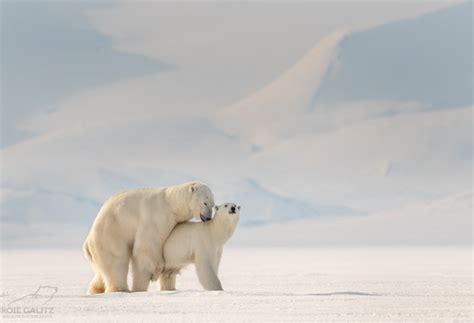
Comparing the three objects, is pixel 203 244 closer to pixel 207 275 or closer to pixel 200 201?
pixel 207 275

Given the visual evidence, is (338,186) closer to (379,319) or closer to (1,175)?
(1,175)

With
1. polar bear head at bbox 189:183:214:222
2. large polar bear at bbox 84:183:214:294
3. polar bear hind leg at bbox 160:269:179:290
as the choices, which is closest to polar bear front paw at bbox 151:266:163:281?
large polar bear at bbox 84:183:214:294

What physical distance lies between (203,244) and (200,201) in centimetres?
63

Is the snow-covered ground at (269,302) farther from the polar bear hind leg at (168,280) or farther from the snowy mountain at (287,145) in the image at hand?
the snowy mountain at (287,145)

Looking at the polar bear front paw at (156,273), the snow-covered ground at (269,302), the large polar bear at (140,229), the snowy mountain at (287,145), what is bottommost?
the snow-covered ground at (269,302)

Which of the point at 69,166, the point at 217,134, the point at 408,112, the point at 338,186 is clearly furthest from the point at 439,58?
the point at 69,166

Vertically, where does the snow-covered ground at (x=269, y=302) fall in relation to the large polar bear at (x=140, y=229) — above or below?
below

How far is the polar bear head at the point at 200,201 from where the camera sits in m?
17.1

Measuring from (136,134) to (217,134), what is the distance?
803cm

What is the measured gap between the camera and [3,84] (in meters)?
151

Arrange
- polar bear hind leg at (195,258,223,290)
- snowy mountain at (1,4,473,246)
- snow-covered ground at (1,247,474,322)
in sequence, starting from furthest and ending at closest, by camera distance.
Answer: snowy mountain at (1,4,473,246) < polar bear hind leg at (195,258,223,290) < snow-covered ground at (1,247,474,322)

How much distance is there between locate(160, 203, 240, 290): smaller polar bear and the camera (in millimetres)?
16719

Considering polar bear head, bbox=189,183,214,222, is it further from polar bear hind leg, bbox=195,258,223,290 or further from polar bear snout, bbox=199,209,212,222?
polar bear hind leg, bbox=195,258,223,290

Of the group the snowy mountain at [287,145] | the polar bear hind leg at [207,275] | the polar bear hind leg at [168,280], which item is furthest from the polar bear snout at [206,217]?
the snowy mountain at [287,145]
